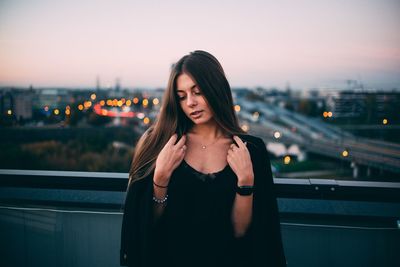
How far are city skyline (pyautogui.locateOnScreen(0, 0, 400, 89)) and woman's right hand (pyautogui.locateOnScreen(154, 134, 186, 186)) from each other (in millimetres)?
666

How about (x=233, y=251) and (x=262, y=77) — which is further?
(x=262, y=77)

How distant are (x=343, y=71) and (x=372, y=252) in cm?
1180

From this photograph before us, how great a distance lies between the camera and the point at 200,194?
1304mm

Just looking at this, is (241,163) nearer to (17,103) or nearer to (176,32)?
(17,103)

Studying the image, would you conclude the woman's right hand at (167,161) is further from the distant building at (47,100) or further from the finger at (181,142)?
the distant building at (47,100)

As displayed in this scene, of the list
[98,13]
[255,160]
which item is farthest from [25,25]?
[255,160]

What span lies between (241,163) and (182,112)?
16.3 inches

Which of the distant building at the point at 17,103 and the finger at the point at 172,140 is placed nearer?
the finger at the point at 172,140

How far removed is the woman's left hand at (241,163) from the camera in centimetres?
126

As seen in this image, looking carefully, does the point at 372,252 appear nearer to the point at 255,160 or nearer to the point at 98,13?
the point at 255,160

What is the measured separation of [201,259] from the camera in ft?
4.47

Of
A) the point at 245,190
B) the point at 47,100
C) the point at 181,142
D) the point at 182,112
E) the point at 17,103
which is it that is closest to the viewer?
the point at 245,190

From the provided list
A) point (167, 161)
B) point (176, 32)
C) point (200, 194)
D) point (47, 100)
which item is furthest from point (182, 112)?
point (176, 32)

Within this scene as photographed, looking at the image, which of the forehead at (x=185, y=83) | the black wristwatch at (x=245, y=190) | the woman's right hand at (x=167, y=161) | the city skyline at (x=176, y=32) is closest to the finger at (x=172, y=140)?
the woman's right hand at (x=167, y=161)
